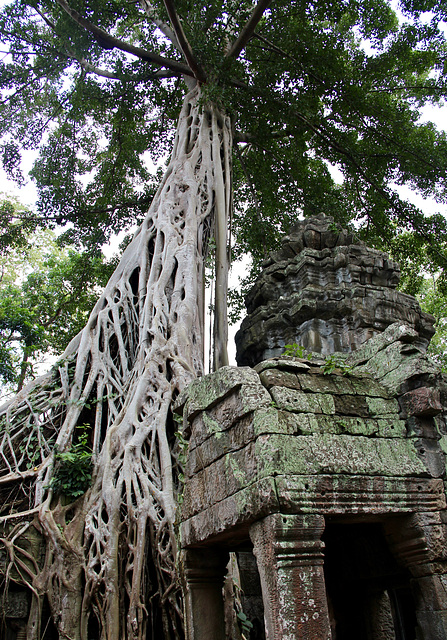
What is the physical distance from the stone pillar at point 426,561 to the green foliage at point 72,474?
2.59m

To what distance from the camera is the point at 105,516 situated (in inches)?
157

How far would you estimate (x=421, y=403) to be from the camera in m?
2.68

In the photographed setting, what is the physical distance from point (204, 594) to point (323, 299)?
3.76 meters

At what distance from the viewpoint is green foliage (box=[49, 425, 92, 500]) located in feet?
13.7

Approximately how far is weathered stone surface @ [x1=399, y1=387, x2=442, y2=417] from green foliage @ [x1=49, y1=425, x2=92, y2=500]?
8.78ft

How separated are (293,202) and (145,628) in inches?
289

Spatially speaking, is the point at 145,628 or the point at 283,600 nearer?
the point at 283,600

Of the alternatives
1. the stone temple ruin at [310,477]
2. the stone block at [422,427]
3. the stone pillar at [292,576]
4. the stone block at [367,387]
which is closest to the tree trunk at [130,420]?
the stone temple ruin at [310,477]

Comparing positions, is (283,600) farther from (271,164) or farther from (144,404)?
(271,164)

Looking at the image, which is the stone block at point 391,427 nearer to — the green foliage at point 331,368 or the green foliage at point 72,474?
the green foliage at point 331,368

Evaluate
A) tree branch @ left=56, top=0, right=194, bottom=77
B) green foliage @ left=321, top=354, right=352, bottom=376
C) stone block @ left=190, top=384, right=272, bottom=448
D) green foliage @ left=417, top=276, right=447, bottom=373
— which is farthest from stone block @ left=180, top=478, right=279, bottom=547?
green foliage @ left=417, top=276, right=447, bottom=373

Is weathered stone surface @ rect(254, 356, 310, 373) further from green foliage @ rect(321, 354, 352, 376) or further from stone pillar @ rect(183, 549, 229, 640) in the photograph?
stone pillar @ rect(183, 549, 229, 640)

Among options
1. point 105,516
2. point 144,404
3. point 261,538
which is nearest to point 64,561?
point 105,516

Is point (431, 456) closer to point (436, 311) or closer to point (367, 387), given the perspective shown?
point (367, 387)
